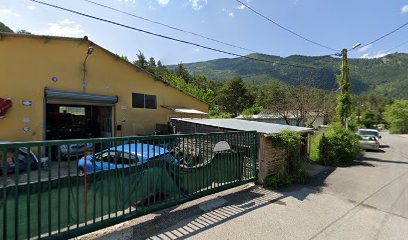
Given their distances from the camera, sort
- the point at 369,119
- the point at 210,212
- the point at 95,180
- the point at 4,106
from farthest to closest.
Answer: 1. the point at 369,119
2. the point at 4,106
3. the point at 210,212
4. the point at 95,180

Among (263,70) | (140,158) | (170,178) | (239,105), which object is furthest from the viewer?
(263,70)

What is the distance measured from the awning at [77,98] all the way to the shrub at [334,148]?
11.8 meters

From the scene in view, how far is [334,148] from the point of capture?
11445mm

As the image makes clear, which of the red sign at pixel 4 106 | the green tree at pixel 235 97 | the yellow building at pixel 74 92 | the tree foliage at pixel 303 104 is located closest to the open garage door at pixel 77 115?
the yellow building at pixel 74 92

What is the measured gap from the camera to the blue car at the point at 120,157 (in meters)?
3.88

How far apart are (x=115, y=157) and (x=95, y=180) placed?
19.0 inches

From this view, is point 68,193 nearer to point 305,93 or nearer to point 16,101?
point 16,101

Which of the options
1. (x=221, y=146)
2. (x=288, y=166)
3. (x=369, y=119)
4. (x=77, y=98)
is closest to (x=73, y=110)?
(x=77, y=98)

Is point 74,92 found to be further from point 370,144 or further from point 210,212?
point 370,144

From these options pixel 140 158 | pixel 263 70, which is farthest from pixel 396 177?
pixel 263 70

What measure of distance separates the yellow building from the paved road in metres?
9.94

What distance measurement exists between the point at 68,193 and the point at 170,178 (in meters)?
1.95

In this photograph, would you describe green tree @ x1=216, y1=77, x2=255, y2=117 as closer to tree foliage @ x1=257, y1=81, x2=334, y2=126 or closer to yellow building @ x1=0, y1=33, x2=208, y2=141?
tree foliage @ x1=257, y1=81, x2=334, y2=126

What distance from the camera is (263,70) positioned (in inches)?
5064
